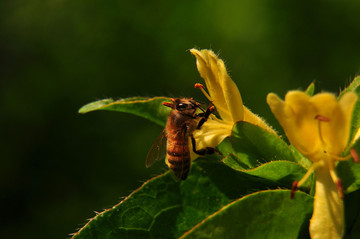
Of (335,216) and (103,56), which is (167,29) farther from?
(335,216)

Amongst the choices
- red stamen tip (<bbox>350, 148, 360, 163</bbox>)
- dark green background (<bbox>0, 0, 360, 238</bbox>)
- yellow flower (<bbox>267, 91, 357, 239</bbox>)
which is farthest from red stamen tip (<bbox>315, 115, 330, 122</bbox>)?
dark green background (<bbox>0, 0, 360, 238</bbox>)

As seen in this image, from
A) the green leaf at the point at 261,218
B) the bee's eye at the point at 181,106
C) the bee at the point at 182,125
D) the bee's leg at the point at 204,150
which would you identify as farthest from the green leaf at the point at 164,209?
the bee's eye at the point at 181,106

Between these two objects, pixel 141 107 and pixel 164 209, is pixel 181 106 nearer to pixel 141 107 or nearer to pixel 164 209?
pixel 141 107

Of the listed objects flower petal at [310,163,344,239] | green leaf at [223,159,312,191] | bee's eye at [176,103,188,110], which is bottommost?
flower petal at [310,163,344,239]

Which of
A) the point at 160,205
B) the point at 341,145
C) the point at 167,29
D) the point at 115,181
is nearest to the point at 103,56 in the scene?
the point at 167,29

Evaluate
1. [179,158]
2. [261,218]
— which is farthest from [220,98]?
[261,218]

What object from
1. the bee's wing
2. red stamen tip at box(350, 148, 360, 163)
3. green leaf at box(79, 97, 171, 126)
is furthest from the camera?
the bee's wing

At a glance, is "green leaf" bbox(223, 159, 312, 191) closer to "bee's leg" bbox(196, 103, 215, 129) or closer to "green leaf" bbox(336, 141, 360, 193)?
"green leaf" bbox(336, 141, 360, 193)
